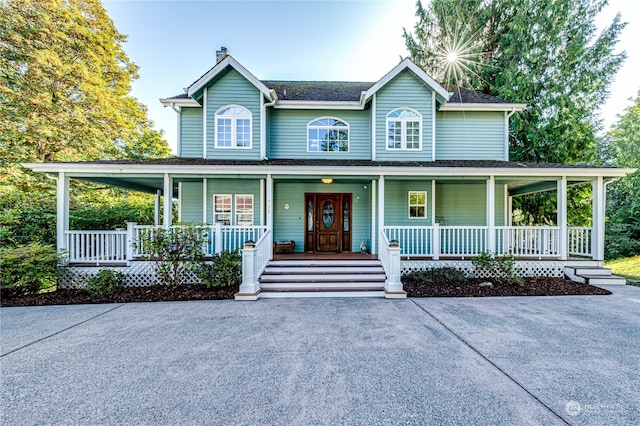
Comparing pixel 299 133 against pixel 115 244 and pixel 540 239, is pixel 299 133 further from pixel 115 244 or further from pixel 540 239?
pixel 540 239

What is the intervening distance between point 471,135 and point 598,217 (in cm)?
473

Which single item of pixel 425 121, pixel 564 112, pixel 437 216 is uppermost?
pixel 564 112

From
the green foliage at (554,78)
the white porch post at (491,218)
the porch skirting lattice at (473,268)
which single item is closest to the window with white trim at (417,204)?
the white porch post at (491,218)

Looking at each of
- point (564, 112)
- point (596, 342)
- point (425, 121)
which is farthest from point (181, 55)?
point (564, 112)

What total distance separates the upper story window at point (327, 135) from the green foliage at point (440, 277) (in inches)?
209

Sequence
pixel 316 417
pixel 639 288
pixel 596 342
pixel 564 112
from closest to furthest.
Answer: pixel 316 417 < pixel 596 342 < pixel 639 288 < pixel 564 112

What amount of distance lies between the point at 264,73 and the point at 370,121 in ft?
22.3

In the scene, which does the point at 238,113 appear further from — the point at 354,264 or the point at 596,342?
the point at 596,342

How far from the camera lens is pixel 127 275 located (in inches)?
295

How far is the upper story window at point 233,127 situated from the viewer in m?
9.54

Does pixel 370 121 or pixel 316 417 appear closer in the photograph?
pixel 316 417

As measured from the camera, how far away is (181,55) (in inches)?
493

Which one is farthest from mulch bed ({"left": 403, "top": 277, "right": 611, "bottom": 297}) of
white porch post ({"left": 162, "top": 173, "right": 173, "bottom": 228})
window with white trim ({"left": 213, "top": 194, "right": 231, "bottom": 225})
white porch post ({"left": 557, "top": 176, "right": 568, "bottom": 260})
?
white porch post ({"left": 162, "top": 173, "right": 173, "bottom": 228})

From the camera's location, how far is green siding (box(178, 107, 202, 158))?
9.95m
